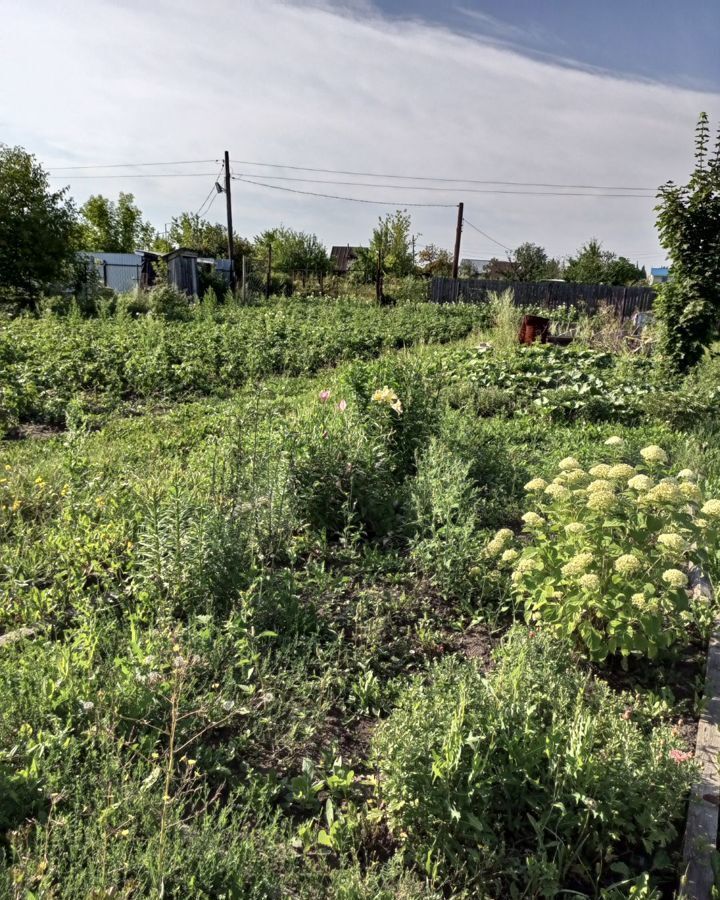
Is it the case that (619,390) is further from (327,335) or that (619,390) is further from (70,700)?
(70,700)

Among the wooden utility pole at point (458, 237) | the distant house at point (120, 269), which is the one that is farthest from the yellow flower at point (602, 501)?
the wooden utility pole at point (458, 237)

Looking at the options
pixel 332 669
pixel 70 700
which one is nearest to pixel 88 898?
pixel 70 700

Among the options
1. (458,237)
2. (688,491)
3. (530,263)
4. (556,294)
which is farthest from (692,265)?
(530,263)

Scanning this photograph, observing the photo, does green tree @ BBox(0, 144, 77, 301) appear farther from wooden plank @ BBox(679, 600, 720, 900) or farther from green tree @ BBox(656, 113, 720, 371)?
wooden plank @ BBox(679, 600, 720, 900)

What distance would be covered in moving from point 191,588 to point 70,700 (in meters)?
0.86

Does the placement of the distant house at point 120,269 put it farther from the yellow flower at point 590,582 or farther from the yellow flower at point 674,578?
the yellow flower at point 674,578

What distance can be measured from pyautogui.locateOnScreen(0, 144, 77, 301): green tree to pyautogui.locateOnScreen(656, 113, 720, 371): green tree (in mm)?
17551

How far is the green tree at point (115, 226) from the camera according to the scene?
145 feet

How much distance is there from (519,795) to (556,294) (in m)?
25.8

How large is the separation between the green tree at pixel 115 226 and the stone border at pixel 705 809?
4743cm

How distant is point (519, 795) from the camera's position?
2141 millimetres

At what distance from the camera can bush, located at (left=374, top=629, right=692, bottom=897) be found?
1.98 m

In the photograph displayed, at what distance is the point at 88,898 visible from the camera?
1.47 m

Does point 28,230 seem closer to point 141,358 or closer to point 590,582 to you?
point 141,358
